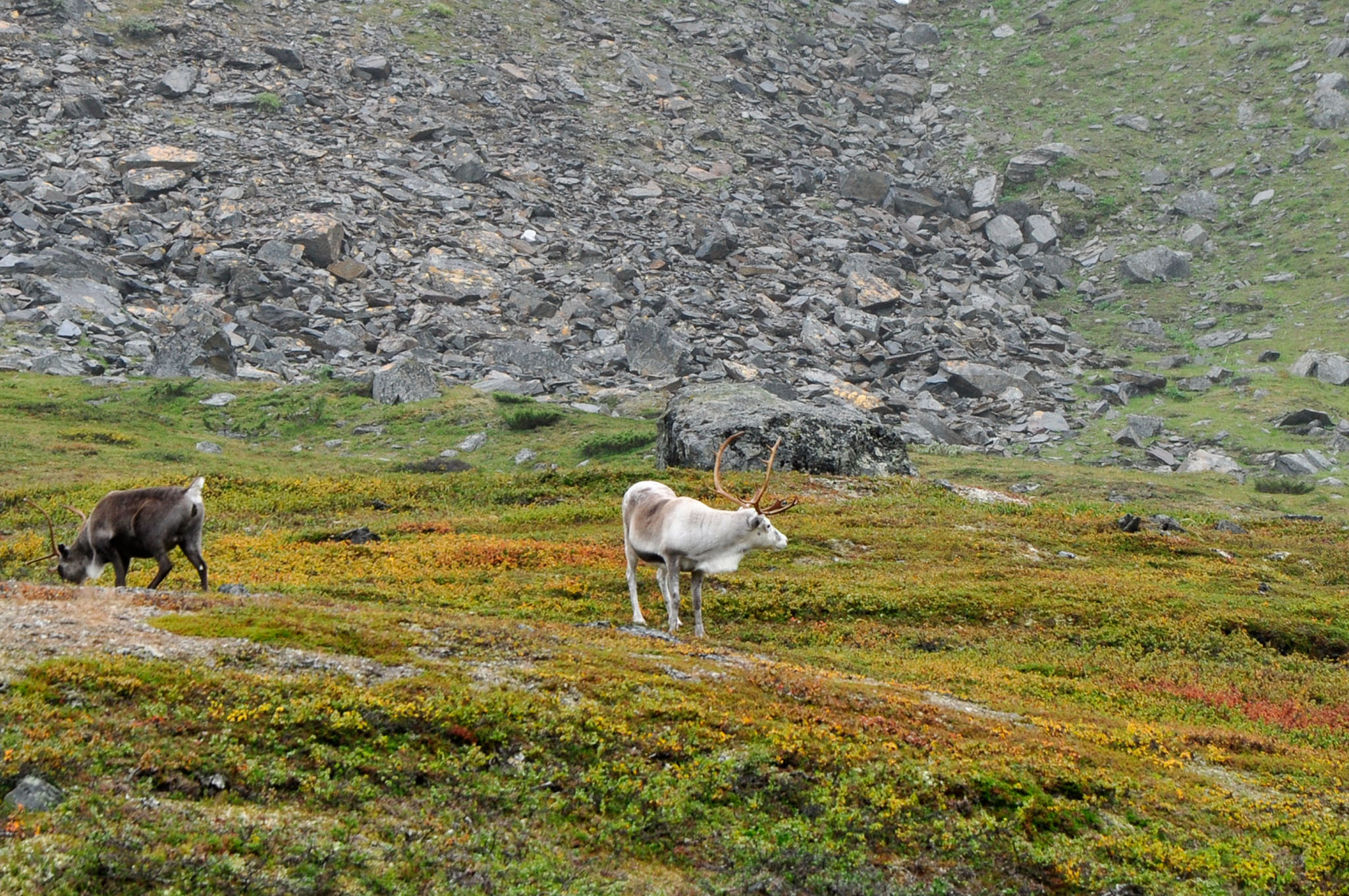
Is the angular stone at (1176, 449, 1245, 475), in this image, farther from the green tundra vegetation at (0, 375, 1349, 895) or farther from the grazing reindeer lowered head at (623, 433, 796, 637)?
the grazing reindeer lowered head at (623, 433, 796, 637)

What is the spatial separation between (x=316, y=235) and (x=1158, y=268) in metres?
68.4

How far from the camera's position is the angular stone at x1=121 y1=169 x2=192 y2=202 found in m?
75.4

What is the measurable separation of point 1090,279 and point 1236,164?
20820mm

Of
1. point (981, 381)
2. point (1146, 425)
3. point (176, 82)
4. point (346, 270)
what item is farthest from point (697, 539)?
point (176, 82)

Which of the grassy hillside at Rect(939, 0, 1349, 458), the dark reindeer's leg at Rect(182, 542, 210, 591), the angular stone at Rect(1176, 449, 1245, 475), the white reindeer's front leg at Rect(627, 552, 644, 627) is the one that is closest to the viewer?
the dark reindeer's leg at Rect(182, 542, 210, 591)

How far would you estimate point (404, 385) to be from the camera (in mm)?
61062

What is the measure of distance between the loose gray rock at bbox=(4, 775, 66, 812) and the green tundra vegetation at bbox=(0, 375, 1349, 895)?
186 mm

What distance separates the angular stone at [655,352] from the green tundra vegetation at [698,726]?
37.3 meters

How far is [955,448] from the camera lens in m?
66.0

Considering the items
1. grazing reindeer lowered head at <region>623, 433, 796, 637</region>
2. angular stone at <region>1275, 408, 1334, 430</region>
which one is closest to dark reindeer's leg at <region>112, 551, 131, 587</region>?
grazing reindeer lowered head at <region>623, 433, 796, 637</region>

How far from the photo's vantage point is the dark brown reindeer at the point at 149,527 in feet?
65.4

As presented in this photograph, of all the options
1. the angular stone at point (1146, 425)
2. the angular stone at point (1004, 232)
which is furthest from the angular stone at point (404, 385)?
the angular stone at point (1004, 232)

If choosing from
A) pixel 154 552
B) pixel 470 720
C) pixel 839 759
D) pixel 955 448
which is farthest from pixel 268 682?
pixel 955 448

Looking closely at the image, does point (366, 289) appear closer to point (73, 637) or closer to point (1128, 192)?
point (73, 637)
